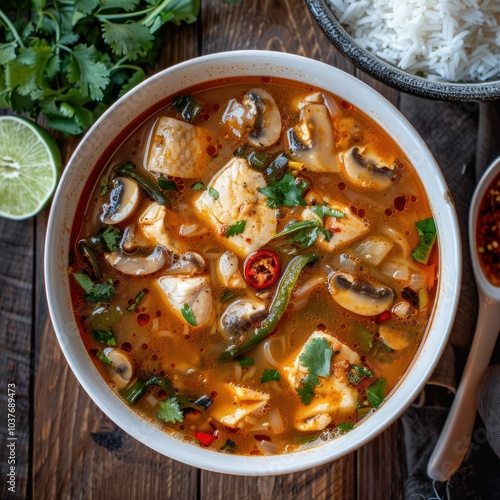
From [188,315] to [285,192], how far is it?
0.66 m

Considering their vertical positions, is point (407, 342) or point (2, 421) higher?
point (407, 342)

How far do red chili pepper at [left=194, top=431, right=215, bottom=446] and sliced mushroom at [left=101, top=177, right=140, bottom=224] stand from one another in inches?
37.8

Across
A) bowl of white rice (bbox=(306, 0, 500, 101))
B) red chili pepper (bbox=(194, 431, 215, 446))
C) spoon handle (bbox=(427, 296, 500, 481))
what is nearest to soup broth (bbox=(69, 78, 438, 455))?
red chili pepper (bbox=(194, 431, 215, 446))

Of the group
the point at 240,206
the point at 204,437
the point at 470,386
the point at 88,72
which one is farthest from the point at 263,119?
the point at 470,386

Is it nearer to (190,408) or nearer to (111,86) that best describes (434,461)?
(190,408)

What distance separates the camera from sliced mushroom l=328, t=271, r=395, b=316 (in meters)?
2.66

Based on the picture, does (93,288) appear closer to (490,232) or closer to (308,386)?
(308,386)

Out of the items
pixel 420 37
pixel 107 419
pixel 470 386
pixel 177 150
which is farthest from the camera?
pixel 107 419

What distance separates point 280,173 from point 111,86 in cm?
92

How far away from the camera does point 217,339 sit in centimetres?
274

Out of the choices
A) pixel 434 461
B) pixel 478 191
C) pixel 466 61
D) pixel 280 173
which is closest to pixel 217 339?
pixel 280 173

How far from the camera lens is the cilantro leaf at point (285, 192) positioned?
2.69m

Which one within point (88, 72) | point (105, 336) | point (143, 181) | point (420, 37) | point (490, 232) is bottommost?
point (105, 336)

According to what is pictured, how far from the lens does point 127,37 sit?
9.35 ft
